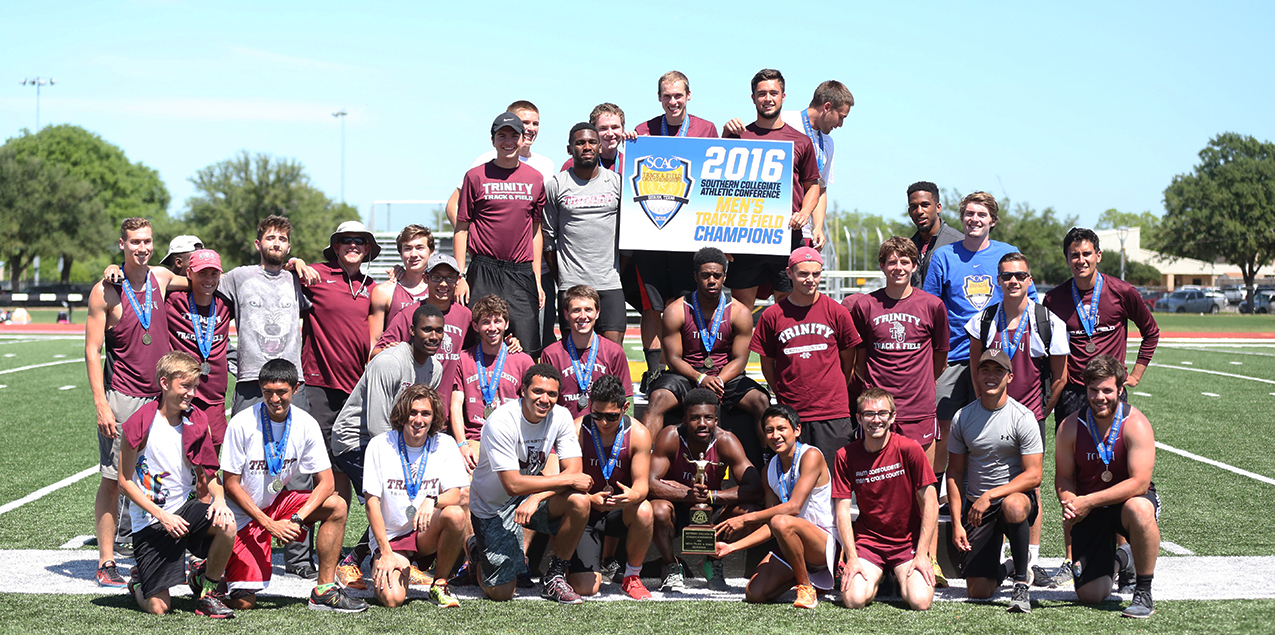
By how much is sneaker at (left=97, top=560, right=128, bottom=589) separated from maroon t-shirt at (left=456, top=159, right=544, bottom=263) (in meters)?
3.27

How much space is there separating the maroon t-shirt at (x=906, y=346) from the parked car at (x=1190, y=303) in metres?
55.4

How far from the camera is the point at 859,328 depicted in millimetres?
6969

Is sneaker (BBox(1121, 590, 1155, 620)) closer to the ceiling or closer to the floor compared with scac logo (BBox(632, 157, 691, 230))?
closer to the floor

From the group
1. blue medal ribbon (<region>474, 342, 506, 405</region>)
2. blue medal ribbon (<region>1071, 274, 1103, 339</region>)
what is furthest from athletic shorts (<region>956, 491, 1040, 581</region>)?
blue medal ribbon (<region>474, 342, 506, 405</region>)

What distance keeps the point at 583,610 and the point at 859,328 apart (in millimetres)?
2661

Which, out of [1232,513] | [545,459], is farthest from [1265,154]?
[545,459]

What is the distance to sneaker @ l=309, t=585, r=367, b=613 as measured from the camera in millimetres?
5844

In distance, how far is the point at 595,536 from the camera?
641cm

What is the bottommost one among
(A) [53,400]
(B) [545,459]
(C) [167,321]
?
(A) [53,400]

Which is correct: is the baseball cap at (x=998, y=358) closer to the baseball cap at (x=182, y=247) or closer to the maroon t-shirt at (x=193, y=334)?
the maroon t-shirt at (x=193, y=334)

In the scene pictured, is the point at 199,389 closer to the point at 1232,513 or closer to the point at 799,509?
the point at 799,509

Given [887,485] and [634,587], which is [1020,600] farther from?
[634,587]

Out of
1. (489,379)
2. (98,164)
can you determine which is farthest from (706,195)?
(98,164)

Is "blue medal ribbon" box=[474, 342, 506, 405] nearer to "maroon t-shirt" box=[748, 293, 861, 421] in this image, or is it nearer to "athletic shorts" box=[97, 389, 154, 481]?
"maroon t-shirt" box=[748, 293, 861, 421]
